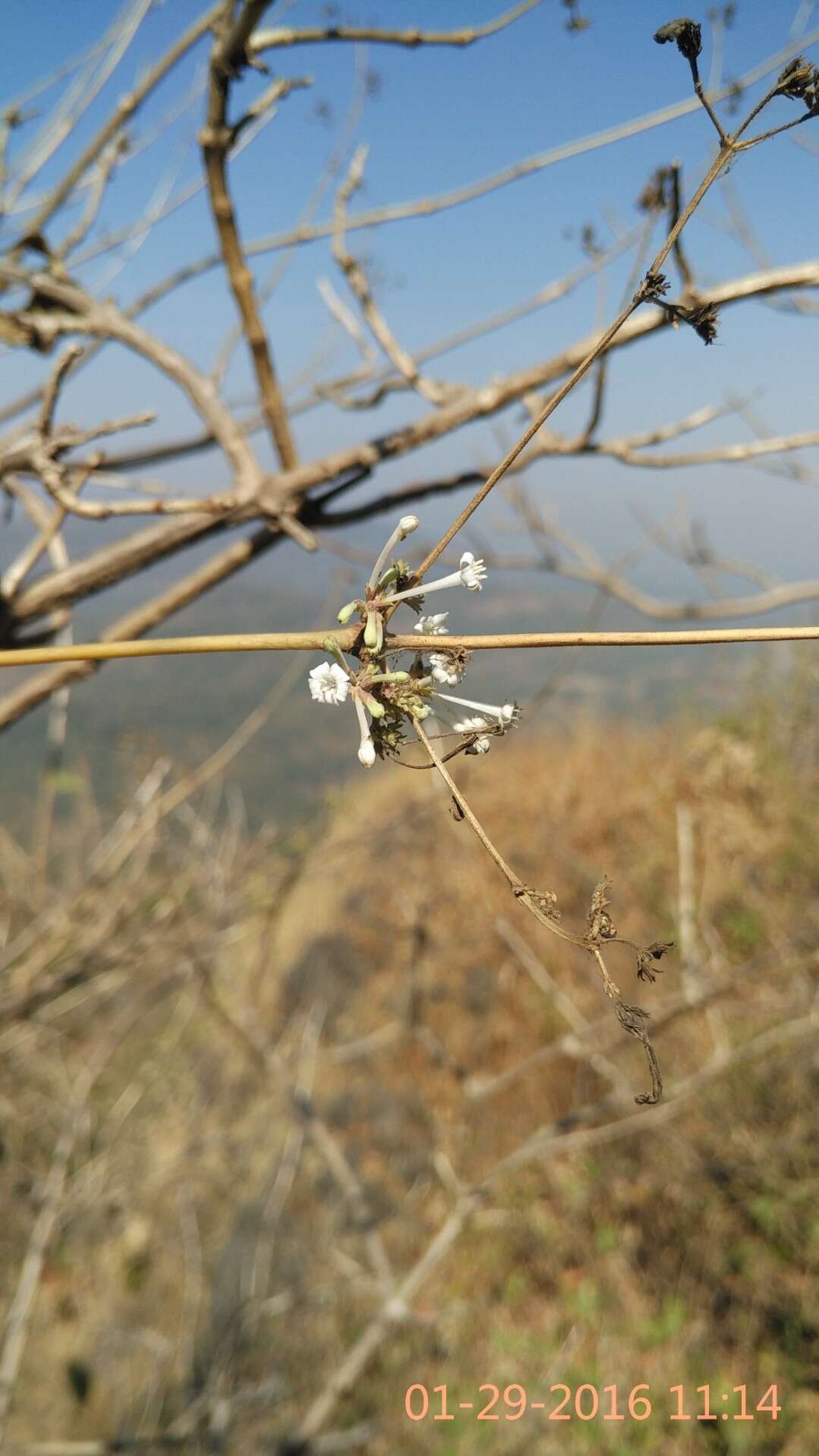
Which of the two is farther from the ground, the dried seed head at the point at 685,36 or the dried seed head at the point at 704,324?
the dried seed head at the point at 685,36

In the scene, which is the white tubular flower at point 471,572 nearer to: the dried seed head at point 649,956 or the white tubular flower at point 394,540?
the white tubular flower at point 394,540

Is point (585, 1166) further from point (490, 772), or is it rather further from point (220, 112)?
point (220, 112)

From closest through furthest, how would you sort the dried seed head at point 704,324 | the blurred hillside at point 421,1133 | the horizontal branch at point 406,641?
the horizontal branch at point 406,641, the dried seed head at point 704,324, the blurred hillside at point 421,1133

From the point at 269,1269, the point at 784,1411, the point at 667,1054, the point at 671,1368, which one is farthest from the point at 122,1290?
the point at 667,1054

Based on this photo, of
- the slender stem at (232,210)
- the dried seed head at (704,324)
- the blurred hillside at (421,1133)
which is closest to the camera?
the dried seed head at (704,324)

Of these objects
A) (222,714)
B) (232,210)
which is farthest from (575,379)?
(222,714)

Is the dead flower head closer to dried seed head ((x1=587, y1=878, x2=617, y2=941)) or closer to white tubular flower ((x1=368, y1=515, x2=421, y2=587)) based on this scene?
white tubular flower ((x1=368, y1=515, x2=421, y2=587))
